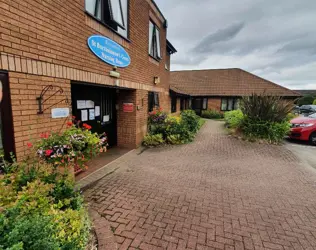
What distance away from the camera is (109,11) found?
14.9 feet

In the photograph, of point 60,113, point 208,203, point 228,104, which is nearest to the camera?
point 208,203

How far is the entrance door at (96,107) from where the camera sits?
4.87 m

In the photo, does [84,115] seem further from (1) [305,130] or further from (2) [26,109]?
(1) [305,130]

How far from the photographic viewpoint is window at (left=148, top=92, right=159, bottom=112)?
8.20 metres

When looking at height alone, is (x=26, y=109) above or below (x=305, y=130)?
above

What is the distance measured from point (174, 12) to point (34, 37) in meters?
9.34

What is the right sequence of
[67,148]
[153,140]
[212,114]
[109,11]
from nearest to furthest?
[67,148], [109,11], [153,140], [212,114]

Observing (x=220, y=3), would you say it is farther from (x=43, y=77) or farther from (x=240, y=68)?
(x=240, y=68)

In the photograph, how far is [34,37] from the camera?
280cm

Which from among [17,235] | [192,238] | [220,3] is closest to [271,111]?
[220,3]

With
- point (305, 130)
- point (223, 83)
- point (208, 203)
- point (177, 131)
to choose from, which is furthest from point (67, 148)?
point (223, 83)

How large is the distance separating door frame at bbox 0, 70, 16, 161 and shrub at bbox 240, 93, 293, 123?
376 inches

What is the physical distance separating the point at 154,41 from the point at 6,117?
279 inches

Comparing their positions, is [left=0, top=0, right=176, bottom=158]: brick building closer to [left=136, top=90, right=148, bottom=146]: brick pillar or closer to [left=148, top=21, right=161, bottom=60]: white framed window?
[left=136, top=90, right=148, bottom=146]: brick pillar
